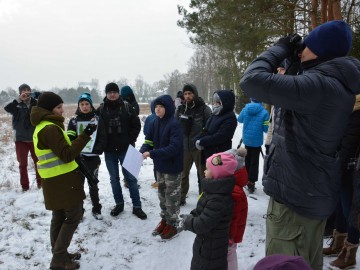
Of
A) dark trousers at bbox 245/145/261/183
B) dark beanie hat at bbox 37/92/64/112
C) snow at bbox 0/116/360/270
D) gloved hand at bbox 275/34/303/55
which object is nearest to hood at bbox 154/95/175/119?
dark beanie hat at bbox 37/92/64/112

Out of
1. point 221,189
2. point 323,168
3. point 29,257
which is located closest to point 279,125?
point 323,168

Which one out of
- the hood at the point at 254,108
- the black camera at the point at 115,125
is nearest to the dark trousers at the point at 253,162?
the hood at the point at 254,108

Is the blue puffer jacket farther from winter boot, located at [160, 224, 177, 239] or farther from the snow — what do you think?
winter boot, located at [160, 224, 177, 239]

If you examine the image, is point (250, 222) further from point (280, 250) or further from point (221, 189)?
point (280, 250)

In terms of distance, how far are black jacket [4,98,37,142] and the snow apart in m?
1.21

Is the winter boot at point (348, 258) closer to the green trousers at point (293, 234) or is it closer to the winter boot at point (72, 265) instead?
the green trousers at point (293, 234)

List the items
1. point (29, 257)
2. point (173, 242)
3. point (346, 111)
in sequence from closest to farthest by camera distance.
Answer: point (346, 111)
point (29, 257)
point (173, 242)

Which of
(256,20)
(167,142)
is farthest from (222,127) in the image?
(256,20)

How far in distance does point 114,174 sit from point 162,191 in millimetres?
1002

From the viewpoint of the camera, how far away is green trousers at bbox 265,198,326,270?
1.96 meters

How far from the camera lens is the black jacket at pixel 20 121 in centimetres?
589

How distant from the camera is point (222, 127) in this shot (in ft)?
15.1

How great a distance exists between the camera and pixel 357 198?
8.38 feet

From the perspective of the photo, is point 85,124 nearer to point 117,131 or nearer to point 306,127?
point 117,131
